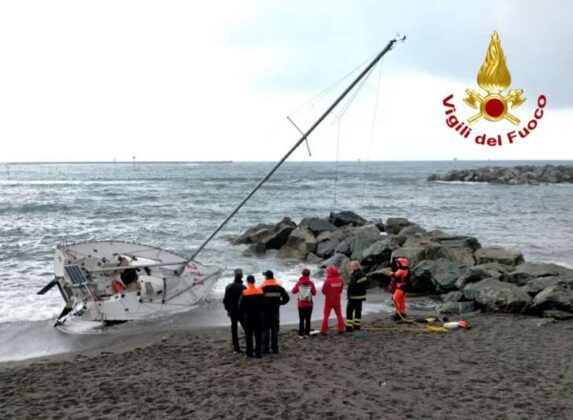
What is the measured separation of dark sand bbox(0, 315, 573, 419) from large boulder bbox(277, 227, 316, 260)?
1227 centimetres

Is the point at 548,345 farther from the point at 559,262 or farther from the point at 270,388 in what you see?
the point at 559,262

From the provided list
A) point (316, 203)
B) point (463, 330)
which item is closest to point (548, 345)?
point (463, 330)

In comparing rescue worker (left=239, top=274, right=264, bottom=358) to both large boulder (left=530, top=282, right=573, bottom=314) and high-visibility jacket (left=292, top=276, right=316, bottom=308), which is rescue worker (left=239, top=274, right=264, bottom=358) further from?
large boulder (left=530, top=282, right=573, bottom=314)

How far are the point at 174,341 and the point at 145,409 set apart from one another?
4144mm

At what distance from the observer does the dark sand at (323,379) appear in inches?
272

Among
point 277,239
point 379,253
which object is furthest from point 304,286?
point 277,239

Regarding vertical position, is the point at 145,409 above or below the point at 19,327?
above

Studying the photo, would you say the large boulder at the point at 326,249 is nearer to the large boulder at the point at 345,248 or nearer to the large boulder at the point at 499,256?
the large boulder at the point at 345,248

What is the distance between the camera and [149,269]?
15.4 metres

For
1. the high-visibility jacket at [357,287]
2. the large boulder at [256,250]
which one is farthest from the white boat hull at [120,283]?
the large boulder at [256,250]

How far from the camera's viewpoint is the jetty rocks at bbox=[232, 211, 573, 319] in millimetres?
12664

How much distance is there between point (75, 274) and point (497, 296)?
11357 mm

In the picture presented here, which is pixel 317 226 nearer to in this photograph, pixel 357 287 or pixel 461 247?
pixel 461 247

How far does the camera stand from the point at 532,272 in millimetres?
15078
